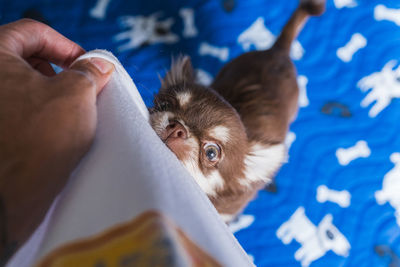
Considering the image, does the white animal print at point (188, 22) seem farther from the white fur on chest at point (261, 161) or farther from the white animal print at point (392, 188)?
the white animal print at point (392, 188)

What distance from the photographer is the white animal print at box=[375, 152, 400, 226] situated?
4.46ft

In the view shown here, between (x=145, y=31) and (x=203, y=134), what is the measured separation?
0.74 meters

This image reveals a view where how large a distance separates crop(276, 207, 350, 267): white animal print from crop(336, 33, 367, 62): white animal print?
0.76 m

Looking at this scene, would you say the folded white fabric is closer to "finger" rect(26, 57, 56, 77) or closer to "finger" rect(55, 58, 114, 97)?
"finger" rect(55, 58, 114, 97)

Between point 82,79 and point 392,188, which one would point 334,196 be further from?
point 82,79

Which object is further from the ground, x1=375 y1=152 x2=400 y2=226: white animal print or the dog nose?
the dog nose

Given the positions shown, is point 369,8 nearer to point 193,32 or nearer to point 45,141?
point 193,32

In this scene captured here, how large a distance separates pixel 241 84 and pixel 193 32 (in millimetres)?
420

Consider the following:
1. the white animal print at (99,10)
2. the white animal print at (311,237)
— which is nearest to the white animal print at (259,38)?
the white animal print at (99,10)

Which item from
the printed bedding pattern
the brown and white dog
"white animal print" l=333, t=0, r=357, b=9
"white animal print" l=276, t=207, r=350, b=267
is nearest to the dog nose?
the brown and white dog

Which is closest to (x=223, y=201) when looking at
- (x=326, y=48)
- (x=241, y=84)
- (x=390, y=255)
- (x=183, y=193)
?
(x=241, y=84)

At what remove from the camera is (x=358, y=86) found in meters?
1.47

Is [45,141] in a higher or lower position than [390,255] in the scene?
higher

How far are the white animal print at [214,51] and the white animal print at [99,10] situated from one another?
452 millimetres
